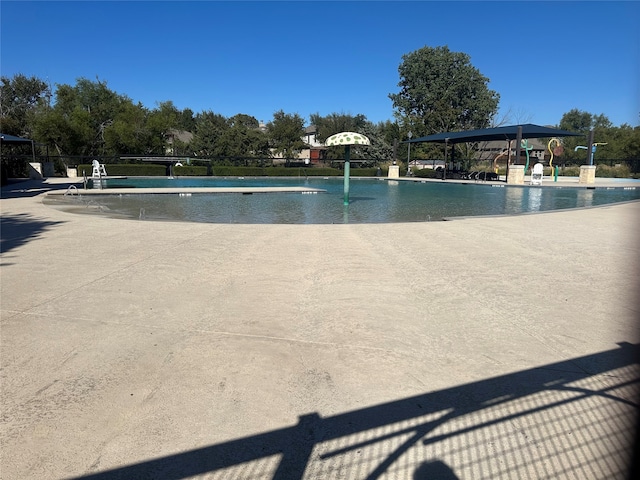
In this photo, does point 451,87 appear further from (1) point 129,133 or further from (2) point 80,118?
(2) point 80,118

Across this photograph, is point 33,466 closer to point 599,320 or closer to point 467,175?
point 599,320

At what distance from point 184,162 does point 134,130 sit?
21.6ft

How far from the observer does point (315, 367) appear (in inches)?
113

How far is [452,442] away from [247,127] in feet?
179

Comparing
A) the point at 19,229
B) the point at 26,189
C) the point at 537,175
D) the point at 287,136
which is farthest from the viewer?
the point at 287,136

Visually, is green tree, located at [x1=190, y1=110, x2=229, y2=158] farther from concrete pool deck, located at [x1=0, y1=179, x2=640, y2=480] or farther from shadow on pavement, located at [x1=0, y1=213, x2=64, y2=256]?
concrete pool deck, located at [x1=0, y1=179, x2=640, y2=480]

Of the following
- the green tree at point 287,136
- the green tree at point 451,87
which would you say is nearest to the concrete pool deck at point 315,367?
the green tree at point 287,136

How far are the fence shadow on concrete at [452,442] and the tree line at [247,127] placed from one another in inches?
1387

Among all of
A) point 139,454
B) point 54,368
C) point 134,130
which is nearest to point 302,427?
point 139,454

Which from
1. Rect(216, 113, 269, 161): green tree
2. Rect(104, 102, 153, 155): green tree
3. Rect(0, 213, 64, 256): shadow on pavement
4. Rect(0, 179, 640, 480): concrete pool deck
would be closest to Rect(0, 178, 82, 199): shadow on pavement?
Rect(0, 213, 64, 256): shadow on pavement

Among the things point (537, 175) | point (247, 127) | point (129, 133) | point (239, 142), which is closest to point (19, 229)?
point (537, 175)

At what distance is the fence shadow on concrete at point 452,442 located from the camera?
1896mm

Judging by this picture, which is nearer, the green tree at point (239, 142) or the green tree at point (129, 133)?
the green tree at point (129, 133)

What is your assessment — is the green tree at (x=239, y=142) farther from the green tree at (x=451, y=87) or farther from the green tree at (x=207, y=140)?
the green tree at (x=451, y=87)
